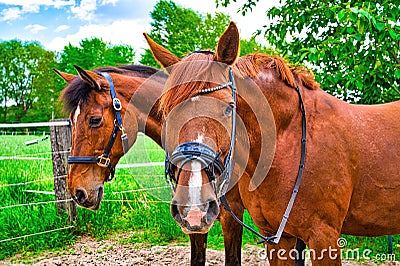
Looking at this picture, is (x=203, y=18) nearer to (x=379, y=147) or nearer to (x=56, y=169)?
(x=56, y=169)

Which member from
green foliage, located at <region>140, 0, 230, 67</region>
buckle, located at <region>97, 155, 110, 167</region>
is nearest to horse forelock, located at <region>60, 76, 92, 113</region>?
buckle, located at <region>97, 155, 110, 167</region>

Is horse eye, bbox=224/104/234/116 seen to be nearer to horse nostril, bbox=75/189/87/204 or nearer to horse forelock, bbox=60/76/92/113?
horse forelock, bbox=60/76/92/113

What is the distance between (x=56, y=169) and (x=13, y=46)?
4713 centimetres

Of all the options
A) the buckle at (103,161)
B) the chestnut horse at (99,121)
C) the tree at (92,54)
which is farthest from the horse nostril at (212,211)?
the tree at (92,54)

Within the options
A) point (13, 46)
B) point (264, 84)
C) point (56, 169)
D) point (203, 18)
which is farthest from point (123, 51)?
point (264, 84)

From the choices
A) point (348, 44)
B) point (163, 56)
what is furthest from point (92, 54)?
point (163, 56)

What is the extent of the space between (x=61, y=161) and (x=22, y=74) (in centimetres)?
4273

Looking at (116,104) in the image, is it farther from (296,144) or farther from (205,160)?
(205,160)

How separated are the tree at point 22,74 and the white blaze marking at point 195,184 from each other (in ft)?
131

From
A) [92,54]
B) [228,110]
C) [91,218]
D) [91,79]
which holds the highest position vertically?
[92,54]

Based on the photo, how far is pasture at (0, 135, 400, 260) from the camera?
489cm

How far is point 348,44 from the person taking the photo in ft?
12.4

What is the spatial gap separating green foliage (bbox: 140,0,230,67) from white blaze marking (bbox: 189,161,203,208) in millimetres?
27788

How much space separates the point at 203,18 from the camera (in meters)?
32.8
